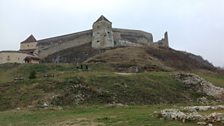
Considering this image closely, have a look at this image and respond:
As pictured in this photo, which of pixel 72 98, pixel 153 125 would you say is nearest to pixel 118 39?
pixel 72 98

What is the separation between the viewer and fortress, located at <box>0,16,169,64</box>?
83938 millimetres

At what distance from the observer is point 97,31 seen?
289 ft

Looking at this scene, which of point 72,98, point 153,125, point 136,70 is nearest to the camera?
point 153,125

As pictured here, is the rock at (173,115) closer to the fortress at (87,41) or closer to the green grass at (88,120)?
the green grass at (88,120)

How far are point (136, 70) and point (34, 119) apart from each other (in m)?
32.4

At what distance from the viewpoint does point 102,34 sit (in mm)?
86688

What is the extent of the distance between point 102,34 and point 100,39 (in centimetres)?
110

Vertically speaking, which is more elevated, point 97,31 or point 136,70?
point 97,31

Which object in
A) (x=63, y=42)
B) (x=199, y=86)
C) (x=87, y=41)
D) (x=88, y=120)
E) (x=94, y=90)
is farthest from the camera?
(x=63, y=42)

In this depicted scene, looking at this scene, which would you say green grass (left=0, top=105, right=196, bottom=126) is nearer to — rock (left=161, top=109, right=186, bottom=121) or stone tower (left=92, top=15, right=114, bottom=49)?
rock (left=161, top=109, right=186, bottom=121)

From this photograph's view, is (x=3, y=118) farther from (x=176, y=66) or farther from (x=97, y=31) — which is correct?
(x=97, y=31)

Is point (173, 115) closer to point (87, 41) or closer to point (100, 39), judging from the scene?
point (100, 39)

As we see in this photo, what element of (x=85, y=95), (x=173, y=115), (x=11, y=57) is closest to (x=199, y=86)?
(x=85, y=95)

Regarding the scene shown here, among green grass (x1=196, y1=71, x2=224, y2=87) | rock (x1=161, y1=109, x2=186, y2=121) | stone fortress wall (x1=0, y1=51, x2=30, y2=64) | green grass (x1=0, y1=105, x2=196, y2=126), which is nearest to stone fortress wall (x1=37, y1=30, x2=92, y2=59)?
stone fortress wall (x1=0, y1=51, x2=30, y2=64)
